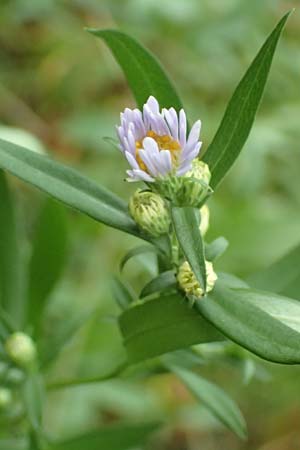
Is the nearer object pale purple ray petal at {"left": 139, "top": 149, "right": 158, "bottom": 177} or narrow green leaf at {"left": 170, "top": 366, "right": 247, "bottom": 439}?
pale purple ray petal at {"left": 139, "top": 149, "right": 158, "bottom": 177}

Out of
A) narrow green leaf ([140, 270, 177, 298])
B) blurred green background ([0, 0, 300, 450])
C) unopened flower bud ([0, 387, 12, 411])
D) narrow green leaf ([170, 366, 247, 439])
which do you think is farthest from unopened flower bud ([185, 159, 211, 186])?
blurred green background ([0, 0, 300, 450])

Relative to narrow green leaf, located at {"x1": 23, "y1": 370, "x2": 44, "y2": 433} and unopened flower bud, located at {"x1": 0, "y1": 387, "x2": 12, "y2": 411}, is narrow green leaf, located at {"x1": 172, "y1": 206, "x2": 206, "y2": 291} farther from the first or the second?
unopened flower bud, located at {"x1": 0, "y1": 387, "x2": 12, "y2": 411}

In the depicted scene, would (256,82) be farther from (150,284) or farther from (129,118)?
(150,284)

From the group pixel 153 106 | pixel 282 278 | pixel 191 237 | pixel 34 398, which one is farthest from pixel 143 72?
pixel 34 398

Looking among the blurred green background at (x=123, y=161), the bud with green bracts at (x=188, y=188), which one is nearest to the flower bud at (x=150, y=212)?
the bud with green bracts at (x=188, y=188)

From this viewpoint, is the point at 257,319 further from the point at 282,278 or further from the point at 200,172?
the point at 282,278

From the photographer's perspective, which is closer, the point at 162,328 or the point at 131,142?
the point at 131,142
